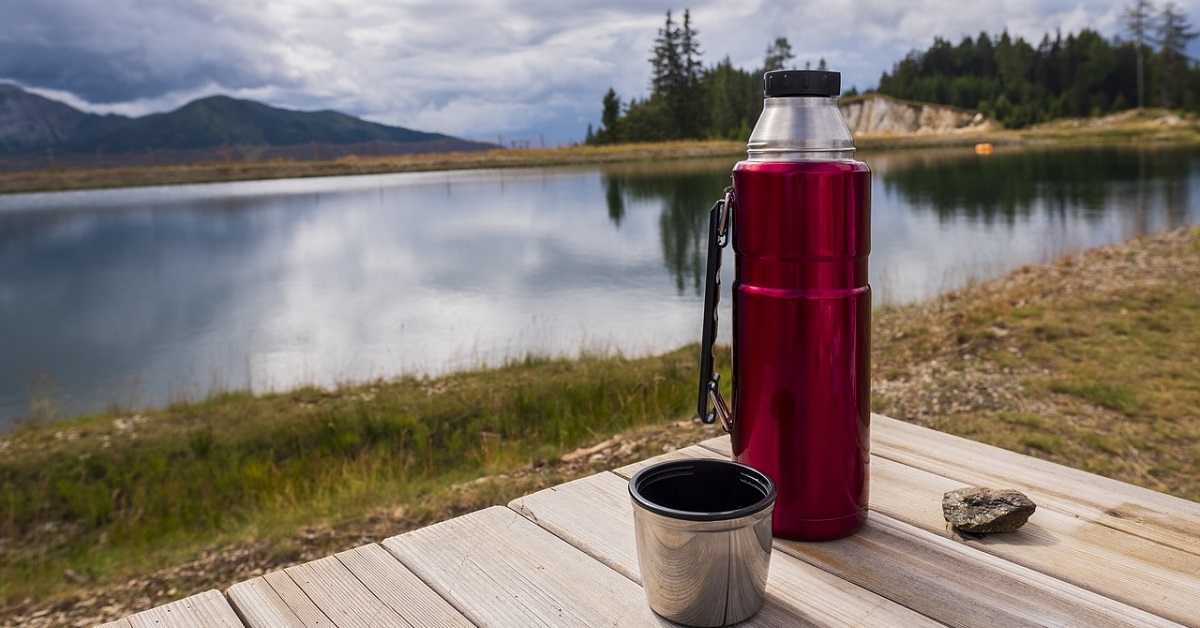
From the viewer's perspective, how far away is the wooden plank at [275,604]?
118cm

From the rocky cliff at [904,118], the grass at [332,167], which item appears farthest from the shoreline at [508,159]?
the rocky cliff at [904,118]

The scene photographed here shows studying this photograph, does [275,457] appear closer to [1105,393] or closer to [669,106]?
[1105,393]

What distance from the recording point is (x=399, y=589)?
126 centimetres

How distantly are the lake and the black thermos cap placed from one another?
8.15 m

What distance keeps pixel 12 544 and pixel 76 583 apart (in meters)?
1.30

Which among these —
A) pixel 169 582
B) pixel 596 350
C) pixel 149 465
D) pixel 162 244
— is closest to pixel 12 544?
pixel 149 465

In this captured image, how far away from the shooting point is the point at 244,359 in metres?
12.1

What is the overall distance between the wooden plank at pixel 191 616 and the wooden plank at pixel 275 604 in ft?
0.05

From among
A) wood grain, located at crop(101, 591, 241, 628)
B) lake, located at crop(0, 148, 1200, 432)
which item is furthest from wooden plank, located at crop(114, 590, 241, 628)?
lake, located at crop(0, 148, 1200, 432)

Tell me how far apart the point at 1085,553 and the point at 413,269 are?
758 inches

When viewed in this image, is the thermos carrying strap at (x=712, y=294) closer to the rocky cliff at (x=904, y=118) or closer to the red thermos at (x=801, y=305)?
the red thermos at (x=801, y=305)

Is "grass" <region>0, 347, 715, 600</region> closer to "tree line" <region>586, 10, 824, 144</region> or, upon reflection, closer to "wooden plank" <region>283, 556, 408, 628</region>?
"wooden plank" <region>283, 556, 408, 628</region>

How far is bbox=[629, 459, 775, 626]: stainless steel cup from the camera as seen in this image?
3.48 feet

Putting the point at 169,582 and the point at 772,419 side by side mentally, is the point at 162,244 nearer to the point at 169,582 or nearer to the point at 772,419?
the point at 169,582
